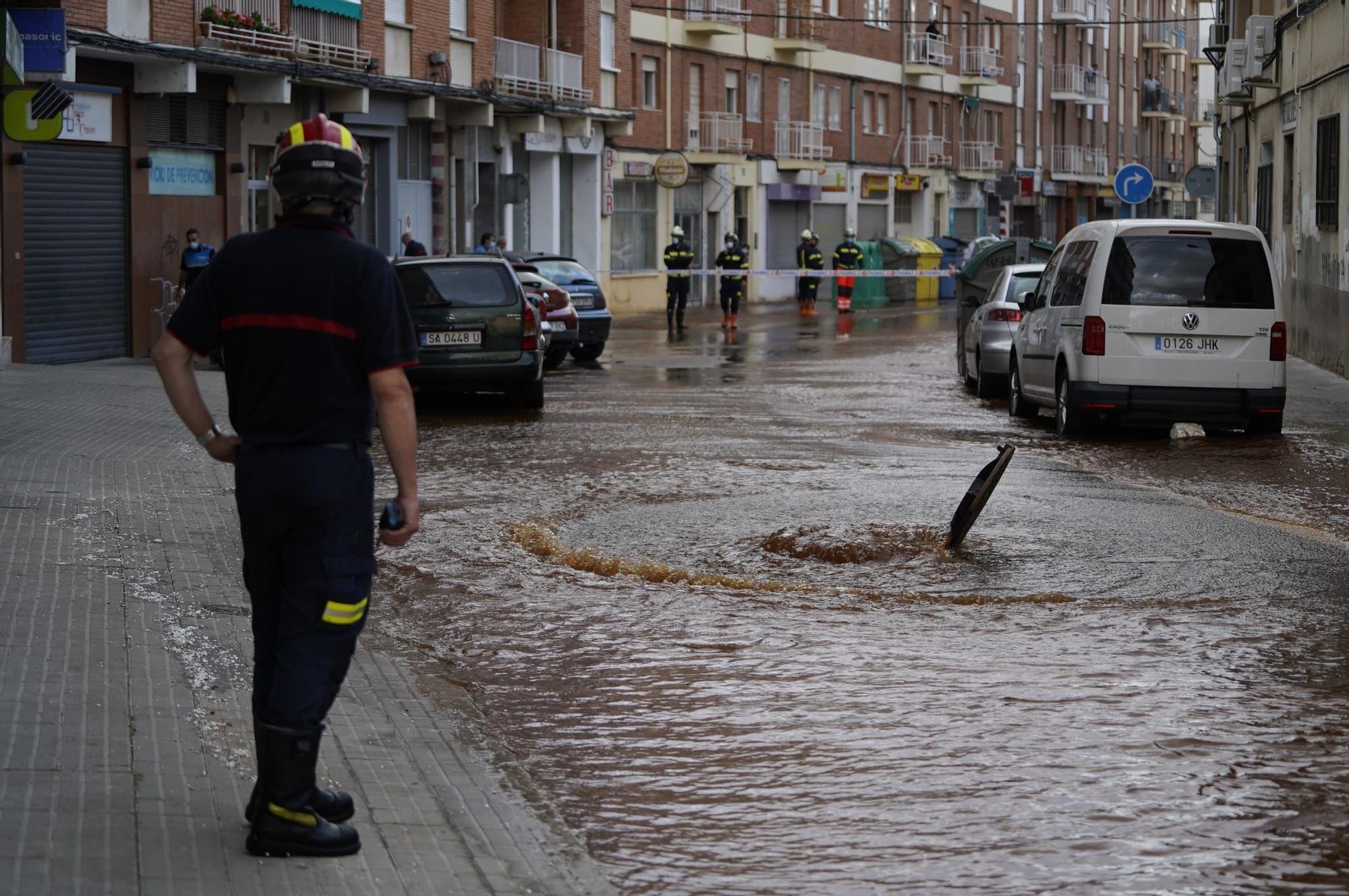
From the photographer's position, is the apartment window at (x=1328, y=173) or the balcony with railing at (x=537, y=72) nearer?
the apartment window at (x=1328, y=173)

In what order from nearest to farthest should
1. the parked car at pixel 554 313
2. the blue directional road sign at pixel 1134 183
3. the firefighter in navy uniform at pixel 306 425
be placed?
the firefighter in navy uniform at pixel 306 425, the parked car at pixel 554 313, the blue directional road sign at pixel 1134 183

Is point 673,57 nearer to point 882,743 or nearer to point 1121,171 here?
point 1121,171

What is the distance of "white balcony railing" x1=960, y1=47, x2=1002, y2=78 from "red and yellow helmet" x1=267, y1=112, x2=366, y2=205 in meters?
65.6

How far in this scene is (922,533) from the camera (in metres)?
10.2

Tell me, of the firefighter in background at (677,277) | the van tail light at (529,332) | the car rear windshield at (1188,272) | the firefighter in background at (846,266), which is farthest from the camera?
the firefighter in background at (846,266)

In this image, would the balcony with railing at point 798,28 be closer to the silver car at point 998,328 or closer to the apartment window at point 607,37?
the apartment window at point 607,37

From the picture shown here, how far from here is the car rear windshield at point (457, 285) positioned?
62.1 feet

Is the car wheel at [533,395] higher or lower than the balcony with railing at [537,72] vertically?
lower

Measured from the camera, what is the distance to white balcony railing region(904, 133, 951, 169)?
64312 mm

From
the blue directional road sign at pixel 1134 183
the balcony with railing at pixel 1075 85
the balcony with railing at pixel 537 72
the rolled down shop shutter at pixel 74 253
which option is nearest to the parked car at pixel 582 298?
the rolled down shop shutter at pixel 74 253

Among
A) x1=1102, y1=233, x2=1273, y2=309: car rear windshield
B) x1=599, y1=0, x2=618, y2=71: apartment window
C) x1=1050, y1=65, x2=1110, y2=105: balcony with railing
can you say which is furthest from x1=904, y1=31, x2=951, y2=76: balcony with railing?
x1=1102, y1=233, x2=1273, y2=309: car rear windshield

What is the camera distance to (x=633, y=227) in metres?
48.9

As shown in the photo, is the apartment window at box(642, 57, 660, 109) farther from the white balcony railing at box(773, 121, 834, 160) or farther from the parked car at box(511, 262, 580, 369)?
the parked car at box(511, 262, 580, 369)

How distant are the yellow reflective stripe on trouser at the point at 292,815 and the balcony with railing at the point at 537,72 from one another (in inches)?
1402
